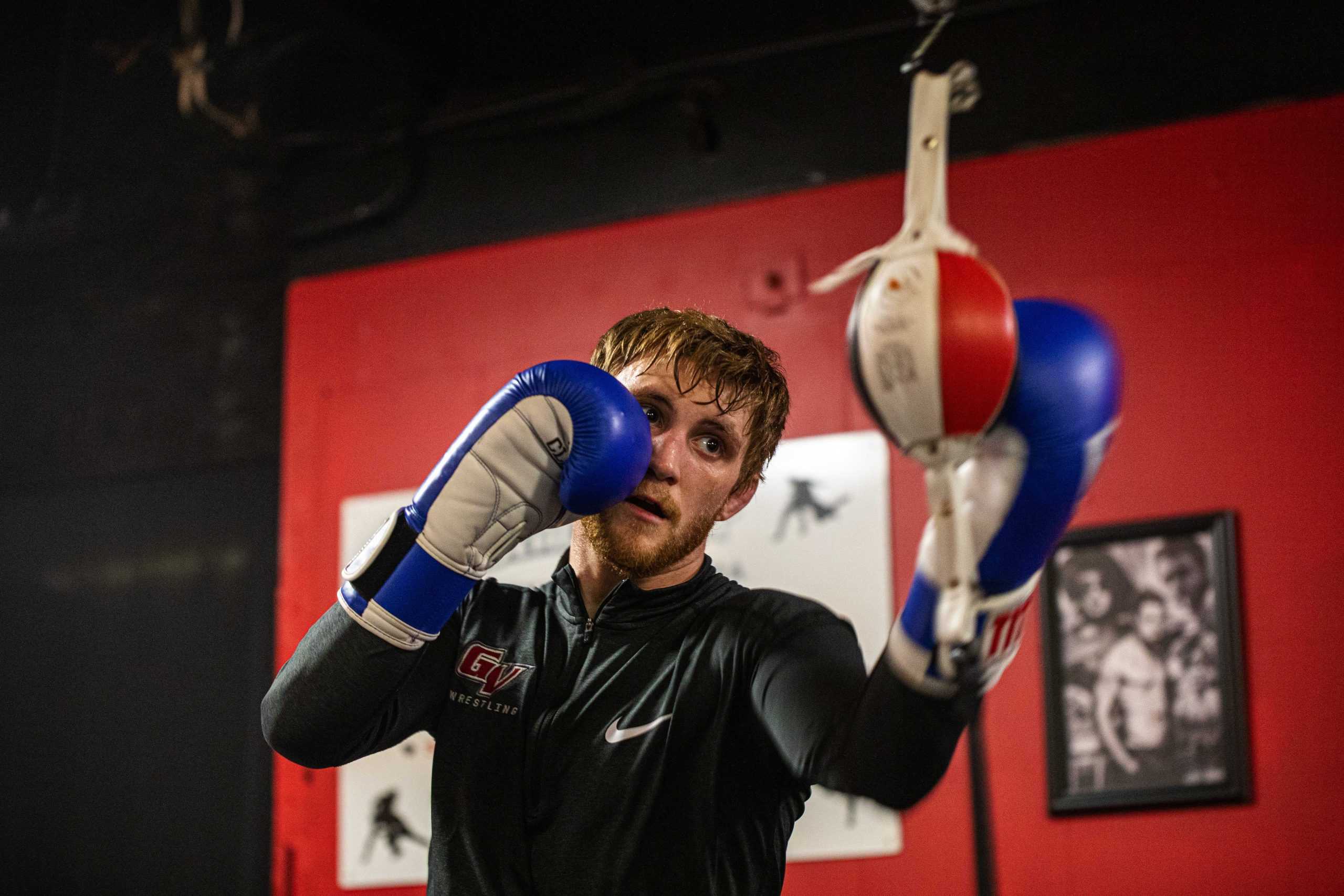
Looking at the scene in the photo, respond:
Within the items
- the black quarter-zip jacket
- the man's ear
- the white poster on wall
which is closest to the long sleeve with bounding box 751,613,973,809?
the black quarter-zip jacket

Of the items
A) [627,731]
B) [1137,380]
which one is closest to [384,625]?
[627,731]

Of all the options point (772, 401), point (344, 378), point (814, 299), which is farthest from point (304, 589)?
point (772, 401)

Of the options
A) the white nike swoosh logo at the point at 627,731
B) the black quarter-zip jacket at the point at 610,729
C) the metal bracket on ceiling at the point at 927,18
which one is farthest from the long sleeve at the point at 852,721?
the metal bracket on ceiling at the point at 927,18

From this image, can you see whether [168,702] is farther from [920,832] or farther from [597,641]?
[597,641]

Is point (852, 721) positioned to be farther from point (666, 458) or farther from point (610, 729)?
point (666, 458)

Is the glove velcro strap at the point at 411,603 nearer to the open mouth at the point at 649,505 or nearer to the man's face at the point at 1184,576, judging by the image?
the open mouth at the point at 649,505

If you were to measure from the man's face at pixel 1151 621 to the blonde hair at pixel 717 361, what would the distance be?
1598 millimetres

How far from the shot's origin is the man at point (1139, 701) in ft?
10.1

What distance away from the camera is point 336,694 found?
1.47 meters

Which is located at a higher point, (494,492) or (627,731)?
(494,492)

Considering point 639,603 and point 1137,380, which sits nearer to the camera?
point 639,603

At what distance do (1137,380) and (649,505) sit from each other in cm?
197

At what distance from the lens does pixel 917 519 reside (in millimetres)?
3369

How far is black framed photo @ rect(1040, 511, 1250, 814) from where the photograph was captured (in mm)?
3033
